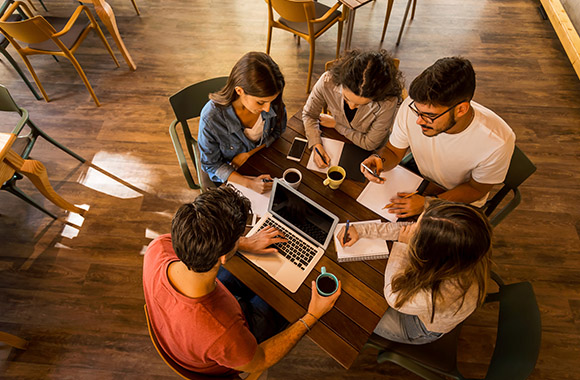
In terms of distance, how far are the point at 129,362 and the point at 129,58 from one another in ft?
9.24

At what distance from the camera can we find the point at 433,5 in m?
4.00

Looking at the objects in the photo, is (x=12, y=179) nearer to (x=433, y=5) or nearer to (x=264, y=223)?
(x=264, y=223)

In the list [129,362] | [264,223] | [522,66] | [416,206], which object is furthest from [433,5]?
[129,362]

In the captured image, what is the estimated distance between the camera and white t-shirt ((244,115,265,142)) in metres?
1.89

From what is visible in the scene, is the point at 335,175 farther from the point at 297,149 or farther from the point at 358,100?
the point at 358,100

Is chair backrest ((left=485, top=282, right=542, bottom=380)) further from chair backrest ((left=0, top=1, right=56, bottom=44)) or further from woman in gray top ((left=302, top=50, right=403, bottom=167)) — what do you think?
chair backrest ((left=0, top=1, right=56, bottom=44))

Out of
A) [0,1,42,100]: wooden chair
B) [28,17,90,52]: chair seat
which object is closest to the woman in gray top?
[28,17,90,52]: chair seat

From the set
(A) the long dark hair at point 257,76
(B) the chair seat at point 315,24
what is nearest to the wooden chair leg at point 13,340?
(A) the long dark hair at point 257,76

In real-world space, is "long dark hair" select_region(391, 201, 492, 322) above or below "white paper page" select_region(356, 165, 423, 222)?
above

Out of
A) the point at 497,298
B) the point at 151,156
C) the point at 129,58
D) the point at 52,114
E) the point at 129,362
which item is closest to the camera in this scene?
the point at 497,298

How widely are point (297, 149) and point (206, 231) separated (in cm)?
88

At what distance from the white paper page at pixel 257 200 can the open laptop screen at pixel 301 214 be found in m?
0.07

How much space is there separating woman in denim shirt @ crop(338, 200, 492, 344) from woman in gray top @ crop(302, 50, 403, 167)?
69cm

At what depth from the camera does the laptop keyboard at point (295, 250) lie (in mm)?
1561
